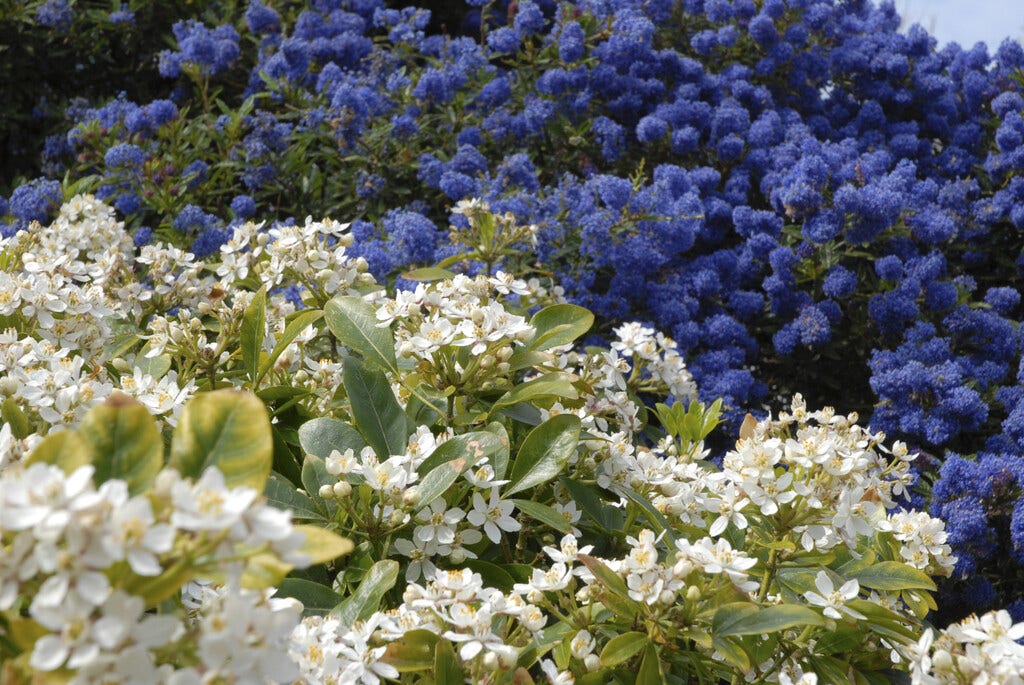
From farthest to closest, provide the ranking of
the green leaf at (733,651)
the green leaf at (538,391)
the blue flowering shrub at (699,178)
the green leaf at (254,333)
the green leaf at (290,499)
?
1. the blue flowering shrub at (699,178)
2. the green leaf at (254,333)
3. the green leaf at (538,391)
4. the green leaf at (290,499)
5. the green leaf at (733,651)

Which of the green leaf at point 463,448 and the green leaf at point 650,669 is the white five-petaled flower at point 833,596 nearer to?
the green leaf at point 650,669

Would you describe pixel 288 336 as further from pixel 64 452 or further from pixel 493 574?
pixel 64 452

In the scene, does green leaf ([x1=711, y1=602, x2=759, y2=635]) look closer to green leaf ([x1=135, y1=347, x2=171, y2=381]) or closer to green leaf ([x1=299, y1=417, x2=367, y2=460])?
green leaf ([x1=299, y1=417, x2=367, y2=460])

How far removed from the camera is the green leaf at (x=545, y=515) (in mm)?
1375

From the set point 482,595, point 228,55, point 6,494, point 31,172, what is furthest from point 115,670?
point 31,172

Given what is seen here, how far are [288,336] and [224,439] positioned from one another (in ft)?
2.56

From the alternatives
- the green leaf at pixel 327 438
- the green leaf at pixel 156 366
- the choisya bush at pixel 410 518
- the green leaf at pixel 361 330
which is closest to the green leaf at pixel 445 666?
the choisya bush at pixel 410 518

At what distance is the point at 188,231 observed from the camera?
295 cm

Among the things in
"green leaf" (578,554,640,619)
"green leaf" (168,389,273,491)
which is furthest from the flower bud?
"green leaf" (168,389,273,491)

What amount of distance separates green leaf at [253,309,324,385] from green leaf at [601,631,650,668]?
0.69 m

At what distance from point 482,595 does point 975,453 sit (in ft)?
6.45

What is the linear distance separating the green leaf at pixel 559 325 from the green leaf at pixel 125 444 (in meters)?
0.83

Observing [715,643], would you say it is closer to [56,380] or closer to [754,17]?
[56,380]

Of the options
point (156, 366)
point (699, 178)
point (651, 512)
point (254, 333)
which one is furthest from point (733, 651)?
point (699, 178)
